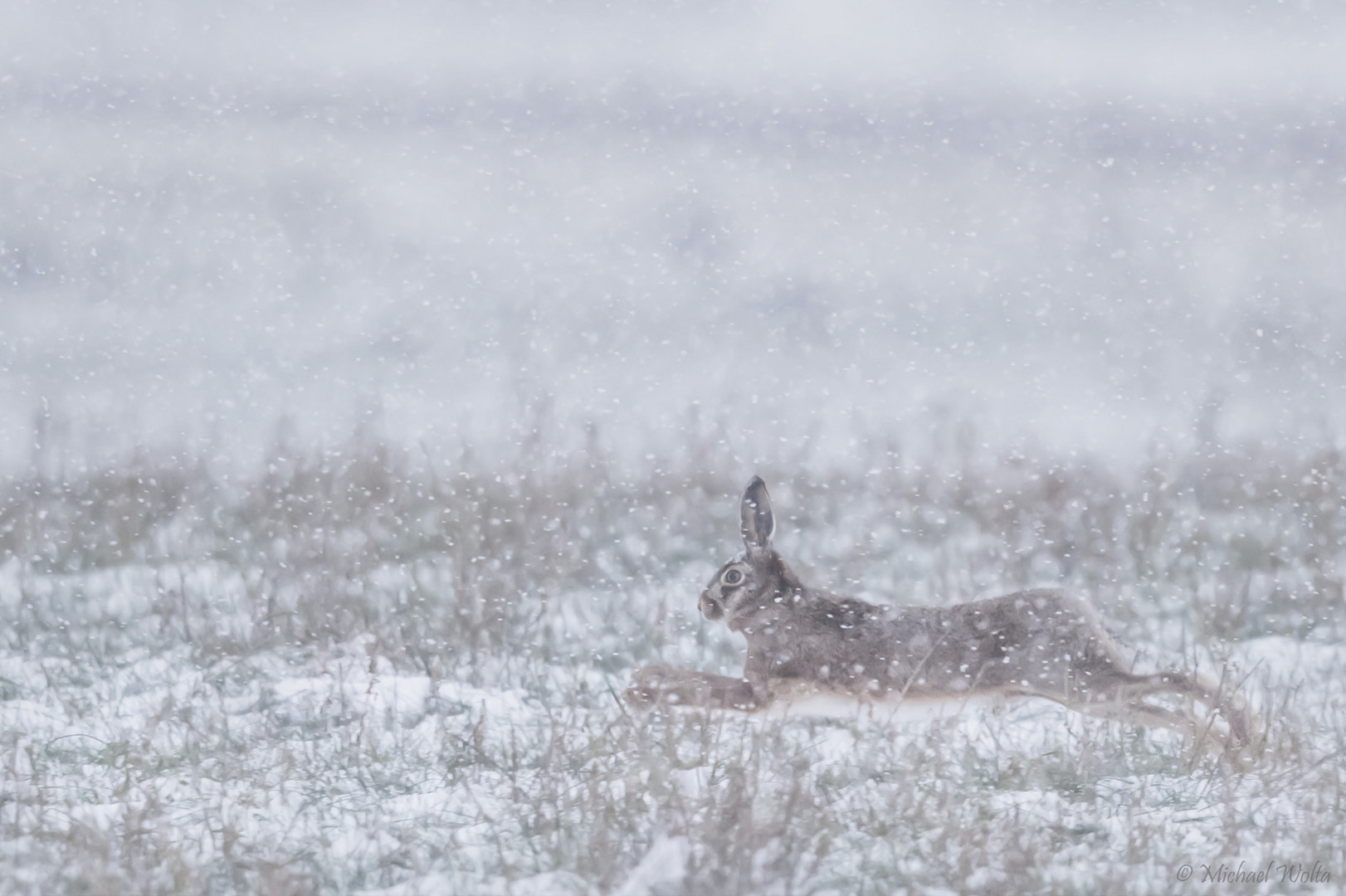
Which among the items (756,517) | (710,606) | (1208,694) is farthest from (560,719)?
(1208,694)

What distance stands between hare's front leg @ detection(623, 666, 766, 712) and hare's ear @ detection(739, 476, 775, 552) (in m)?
0.53

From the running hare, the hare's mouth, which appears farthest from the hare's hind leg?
the hare's mouth

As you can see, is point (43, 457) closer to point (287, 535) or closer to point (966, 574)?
point (287, 535)

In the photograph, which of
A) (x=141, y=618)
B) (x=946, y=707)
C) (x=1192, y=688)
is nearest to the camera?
(x=1192, y=688)

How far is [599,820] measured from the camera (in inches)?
131

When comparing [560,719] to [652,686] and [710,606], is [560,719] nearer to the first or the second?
[652,686]

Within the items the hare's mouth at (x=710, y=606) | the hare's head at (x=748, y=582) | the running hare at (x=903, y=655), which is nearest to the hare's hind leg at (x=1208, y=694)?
the running hare at (x=903, y=655)

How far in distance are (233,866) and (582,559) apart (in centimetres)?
421

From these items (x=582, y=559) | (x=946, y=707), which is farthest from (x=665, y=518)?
(x=946, y=707)

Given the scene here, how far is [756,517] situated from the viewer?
15.1ft

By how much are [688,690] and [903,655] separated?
87 cm

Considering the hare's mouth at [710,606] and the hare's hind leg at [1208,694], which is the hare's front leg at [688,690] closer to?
the hare's mouth at [710,606]

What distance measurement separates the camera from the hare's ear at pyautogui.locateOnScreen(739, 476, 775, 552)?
4.57m

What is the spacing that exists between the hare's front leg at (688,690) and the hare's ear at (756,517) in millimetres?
532
